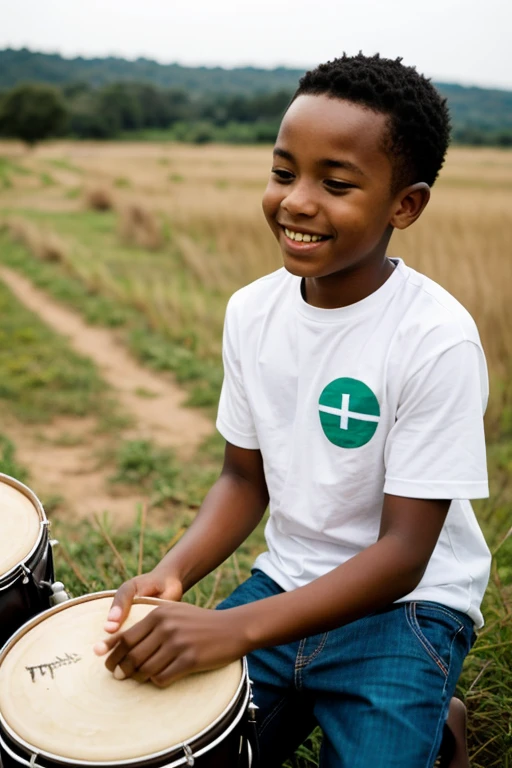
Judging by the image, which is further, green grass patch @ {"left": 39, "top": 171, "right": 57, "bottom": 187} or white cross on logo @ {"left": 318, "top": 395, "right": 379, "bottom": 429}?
green grass patch @ {"left": 39, "top": 171, "right": 57, "bottom": 187}

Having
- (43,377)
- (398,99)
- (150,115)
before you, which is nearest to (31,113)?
(150,115)

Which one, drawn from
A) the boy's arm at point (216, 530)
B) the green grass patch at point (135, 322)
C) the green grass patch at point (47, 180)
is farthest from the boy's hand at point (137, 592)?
the green grass patch at point (47, 180)

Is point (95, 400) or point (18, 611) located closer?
point (18, 611)

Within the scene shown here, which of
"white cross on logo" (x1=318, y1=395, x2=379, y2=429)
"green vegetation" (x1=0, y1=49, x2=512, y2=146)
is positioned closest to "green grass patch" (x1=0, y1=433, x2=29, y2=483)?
"white cross on logo" (x1=318, y1=395, x2=379, y2=429)

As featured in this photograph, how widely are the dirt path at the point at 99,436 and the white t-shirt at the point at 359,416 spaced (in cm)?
214

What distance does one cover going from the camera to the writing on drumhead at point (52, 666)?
1262mm

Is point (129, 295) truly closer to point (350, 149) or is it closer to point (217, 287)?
point (217, 287)

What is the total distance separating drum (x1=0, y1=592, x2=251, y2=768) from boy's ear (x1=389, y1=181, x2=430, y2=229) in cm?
88

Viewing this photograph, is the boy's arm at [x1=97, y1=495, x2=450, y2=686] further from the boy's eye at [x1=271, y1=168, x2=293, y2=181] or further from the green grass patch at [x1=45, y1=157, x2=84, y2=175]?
the green grass patch at [x1=45, y1=157, x2=84, y2=175]

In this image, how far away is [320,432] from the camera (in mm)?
1559

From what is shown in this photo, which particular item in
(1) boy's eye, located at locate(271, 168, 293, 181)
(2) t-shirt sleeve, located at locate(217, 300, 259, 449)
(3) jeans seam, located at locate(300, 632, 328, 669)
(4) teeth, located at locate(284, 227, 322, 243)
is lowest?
(3) jeans seam, located at locate(300, 632, 328, 669)

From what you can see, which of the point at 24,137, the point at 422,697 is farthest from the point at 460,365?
the point at 24,137

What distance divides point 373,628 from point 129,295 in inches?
253

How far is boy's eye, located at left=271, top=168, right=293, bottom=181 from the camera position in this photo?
1488 millimetres
